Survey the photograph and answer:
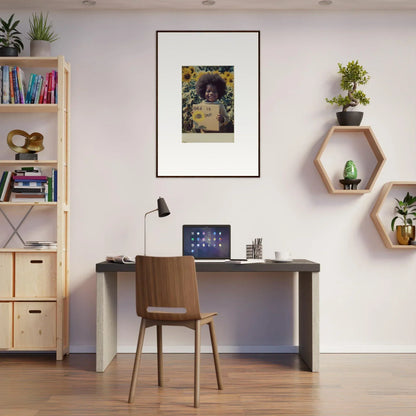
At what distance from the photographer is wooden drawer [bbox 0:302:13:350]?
4371 mm

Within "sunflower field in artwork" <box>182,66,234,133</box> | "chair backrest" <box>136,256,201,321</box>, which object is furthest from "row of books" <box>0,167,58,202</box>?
"chair backrest" <box>136,256,201,321</box>

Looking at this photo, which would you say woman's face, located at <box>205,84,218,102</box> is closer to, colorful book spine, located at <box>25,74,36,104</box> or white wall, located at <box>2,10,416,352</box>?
white wall, located at <box>2,10,416,352</box>

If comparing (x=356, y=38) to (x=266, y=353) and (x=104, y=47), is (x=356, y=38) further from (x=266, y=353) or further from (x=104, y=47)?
(x=266, y=353)

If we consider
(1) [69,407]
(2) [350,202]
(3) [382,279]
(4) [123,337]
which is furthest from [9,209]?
(3) [382,279]

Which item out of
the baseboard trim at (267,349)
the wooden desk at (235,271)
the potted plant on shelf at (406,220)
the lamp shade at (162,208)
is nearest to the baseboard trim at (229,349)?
the baseboard trim at (267,349)

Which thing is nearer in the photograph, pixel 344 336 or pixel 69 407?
pixel 69 407

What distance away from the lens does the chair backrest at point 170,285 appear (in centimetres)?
332

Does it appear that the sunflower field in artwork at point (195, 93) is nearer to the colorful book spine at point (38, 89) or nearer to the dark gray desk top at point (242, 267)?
the colorful book spine at point (38, 89)

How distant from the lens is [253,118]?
4.75 m

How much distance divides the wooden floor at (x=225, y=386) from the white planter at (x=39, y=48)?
2.35 m

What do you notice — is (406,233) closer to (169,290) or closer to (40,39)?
(169,290)

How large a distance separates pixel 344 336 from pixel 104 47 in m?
3.05

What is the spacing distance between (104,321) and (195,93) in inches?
77.2

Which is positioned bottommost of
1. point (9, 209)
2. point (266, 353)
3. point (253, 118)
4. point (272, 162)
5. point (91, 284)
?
point (266, 353)
